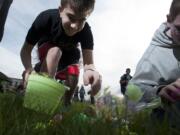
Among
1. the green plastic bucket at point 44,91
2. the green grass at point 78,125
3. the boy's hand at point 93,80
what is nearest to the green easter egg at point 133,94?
the green grass at point 78,125

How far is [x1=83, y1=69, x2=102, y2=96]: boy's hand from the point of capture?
8.53ft

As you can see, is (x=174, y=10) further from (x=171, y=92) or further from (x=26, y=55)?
(x=26, y=55)

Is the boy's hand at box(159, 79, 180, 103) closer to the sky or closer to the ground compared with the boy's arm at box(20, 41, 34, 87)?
closer to the sky

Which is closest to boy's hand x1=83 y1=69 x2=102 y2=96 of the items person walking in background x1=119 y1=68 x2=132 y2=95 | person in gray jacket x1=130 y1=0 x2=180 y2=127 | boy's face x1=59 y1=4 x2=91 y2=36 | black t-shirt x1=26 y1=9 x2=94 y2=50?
person in gray jacket x1=130 y1=0 x2=180 y2=127

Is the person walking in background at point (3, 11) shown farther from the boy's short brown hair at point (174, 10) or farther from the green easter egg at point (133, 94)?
the green easter egg at point (133, 94)

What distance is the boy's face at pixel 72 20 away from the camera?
3795 mm

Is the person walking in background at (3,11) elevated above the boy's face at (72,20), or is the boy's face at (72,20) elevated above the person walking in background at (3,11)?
the person walking in background at (3,11)

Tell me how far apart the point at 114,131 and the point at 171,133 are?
0.23m

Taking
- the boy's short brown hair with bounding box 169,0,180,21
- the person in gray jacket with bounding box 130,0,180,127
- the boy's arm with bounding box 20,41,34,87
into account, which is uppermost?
the boy's short brown hair with bounding box 169,0,180,21

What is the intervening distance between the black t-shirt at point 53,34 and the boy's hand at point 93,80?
1109 millimetres

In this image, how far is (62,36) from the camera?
13.1ft

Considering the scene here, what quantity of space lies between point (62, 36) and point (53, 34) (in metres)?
0.08

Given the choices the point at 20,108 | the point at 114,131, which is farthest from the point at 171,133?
the point at 20,108

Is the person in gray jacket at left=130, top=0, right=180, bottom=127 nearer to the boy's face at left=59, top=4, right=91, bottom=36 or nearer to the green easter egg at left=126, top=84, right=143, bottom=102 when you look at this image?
the green easter egg at left=126, top=84, right=143, bottom=102
